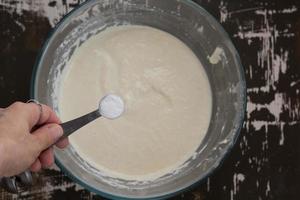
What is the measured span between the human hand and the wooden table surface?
1.00 feet

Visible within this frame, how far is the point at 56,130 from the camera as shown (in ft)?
2.46

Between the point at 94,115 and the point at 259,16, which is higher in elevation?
the point at 259,16

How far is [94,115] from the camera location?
2.86 ft

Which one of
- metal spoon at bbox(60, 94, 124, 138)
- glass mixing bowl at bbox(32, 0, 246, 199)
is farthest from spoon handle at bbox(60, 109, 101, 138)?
glass mixing bowl at bbox(32, 0, 246, 199)

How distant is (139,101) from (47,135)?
0.32 m

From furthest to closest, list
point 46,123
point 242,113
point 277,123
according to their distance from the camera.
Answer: point 277,123 → point 242,113 → point 46,123

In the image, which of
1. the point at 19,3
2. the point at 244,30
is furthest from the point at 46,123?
the point at 244,30

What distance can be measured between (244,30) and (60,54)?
0.42 metres

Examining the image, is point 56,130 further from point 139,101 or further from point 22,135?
point 139,101

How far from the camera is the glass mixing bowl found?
38.6 inches

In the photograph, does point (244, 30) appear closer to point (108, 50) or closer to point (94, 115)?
point (108, 50)

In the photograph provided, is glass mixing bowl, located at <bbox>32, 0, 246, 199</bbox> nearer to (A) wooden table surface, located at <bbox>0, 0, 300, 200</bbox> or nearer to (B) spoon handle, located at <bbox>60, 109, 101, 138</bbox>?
(A) wooden table surface, located at <bbox>0, 0, 300, 200</bbox>

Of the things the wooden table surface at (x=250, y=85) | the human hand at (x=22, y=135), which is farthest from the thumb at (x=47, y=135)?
the wooden table surface at (x=250, y=85)

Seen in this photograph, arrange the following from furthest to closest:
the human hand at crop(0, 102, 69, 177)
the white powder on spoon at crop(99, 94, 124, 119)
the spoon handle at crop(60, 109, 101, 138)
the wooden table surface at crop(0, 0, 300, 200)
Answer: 1. the wooden table surface at crop(0, 0, 300, 200)
2. the white powder on spoon at crop(99, 94, 124, 119)
3. the spoon handle at crop(60, 109, 101, 138)
4. the human hand at crop(0, 102, 69, 177)
